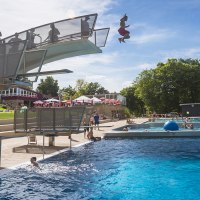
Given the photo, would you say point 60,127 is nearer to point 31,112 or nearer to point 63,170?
point 31,112

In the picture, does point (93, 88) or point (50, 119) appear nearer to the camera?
point (50, 119)

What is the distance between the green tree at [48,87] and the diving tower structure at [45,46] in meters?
103

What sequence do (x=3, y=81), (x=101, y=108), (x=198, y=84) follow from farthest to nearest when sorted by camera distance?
1. (x=198, y=84)
2. (x=101, y=108)
3. (x=3, y=81)

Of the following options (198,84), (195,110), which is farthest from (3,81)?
(198,84)

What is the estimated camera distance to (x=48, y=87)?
11669cm

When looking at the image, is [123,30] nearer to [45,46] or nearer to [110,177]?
[45,46]

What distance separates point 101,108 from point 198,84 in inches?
1087

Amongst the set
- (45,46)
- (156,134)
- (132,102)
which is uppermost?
(132,102)

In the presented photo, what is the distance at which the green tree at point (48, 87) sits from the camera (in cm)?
11575

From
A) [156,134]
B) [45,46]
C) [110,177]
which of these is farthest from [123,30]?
[156,134]

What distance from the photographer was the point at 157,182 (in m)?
11.3

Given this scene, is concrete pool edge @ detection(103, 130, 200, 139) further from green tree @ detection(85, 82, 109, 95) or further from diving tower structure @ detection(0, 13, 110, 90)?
green tree @ detection(85, 82, 109, 95)

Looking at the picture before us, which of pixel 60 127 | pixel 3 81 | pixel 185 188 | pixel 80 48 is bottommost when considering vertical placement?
pixel 185 188

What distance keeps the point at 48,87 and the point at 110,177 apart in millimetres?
106897
